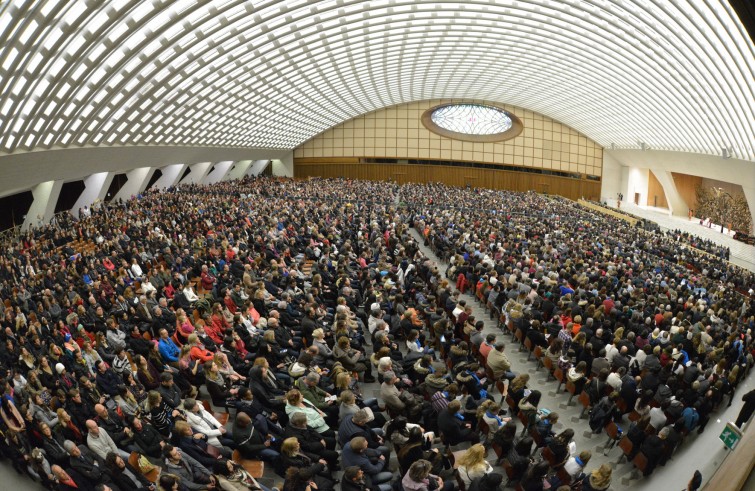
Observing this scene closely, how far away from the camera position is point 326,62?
33031 millimetres

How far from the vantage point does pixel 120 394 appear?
778cm

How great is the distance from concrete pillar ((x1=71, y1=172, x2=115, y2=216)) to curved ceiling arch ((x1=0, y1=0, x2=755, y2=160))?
3.66 meters

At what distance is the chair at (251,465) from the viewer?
6605 millimetres

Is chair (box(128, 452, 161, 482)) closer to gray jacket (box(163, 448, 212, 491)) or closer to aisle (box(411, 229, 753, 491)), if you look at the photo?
gray jacket (box(163, 448, 212, 491))

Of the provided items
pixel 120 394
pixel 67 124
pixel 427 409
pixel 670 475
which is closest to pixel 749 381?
pixel 670 475

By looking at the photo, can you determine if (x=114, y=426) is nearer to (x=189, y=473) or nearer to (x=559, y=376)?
(x=189, y=473)

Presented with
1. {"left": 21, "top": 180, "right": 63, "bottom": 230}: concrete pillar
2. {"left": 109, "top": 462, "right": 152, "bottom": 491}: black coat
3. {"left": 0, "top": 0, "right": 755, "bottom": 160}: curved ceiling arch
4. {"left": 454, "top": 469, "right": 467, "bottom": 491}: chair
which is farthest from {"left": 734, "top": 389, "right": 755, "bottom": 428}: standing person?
{"left": 21, "top": 180, "right": 63, "bottom": 230}: concrete pillar

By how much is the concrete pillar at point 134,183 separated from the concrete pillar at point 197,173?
335 inches

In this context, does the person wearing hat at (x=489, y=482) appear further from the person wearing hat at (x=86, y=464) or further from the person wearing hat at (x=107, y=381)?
the person wearing hat at (x=107, y=381)

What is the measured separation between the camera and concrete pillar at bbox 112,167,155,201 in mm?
36125

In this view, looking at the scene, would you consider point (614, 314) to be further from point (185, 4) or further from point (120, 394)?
point (185, 4)

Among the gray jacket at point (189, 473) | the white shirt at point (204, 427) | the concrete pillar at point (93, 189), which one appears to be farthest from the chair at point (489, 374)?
the concrete pillar at point (93, 189)

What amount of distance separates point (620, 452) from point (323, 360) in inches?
203

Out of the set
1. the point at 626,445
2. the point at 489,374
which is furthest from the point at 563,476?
the point at 489,374
